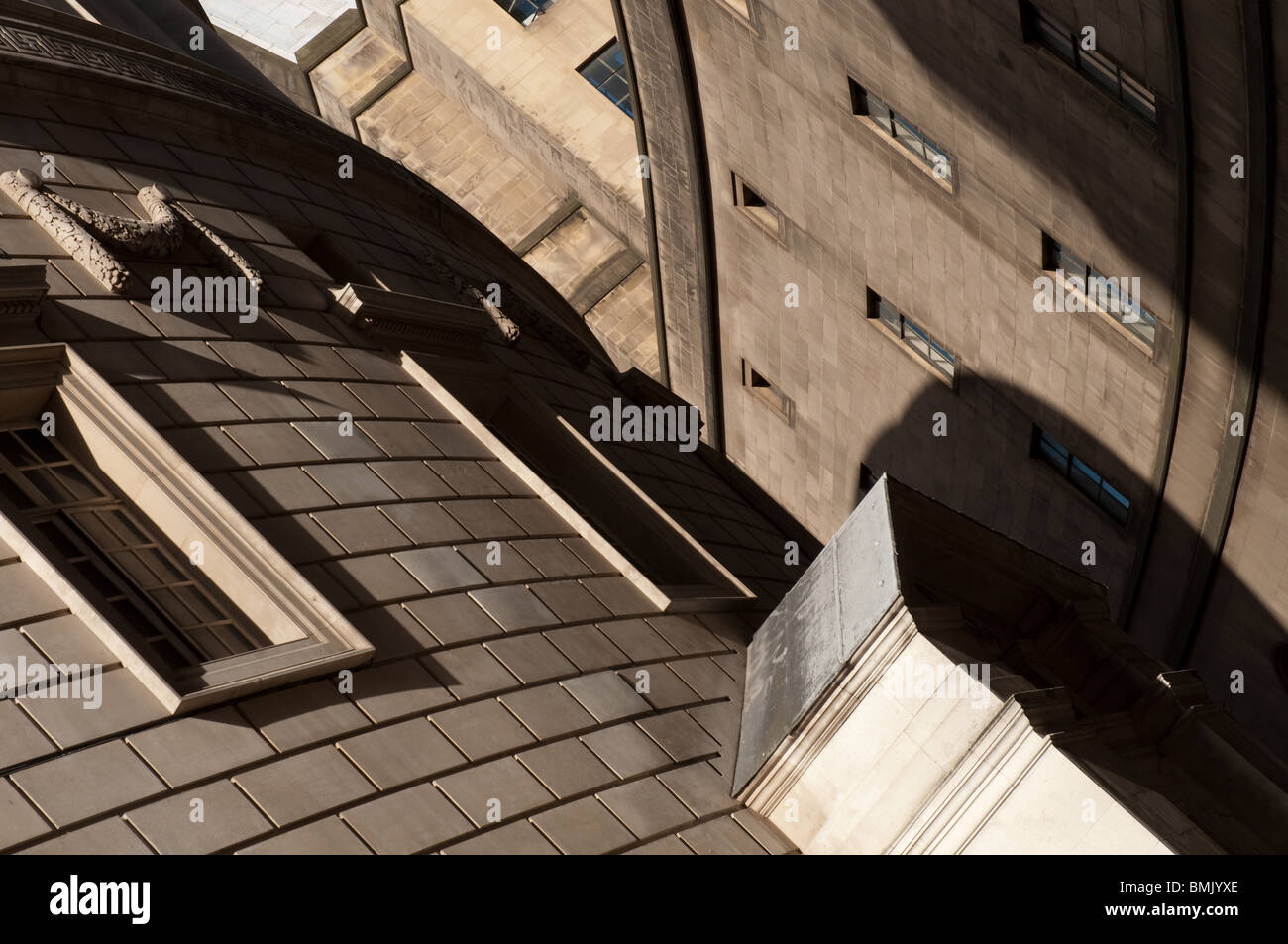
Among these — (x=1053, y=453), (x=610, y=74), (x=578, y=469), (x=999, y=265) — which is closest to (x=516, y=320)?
(x=578, y=469)

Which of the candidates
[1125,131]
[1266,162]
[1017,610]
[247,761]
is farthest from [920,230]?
[247,761]

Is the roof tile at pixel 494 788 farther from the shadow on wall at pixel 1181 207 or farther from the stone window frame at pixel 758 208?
the stone window frame at pixel 758 208

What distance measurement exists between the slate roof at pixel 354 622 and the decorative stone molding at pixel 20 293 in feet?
0.64

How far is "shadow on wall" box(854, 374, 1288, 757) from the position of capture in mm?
20031

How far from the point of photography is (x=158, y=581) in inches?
448

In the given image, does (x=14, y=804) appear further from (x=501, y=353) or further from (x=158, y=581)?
(x=501, y=353)

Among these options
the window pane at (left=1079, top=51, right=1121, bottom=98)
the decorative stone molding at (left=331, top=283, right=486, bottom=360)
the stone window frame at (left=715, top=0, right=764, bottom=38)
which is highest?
the stone window frame at (left=715, top=0, right=764, bottom=38)

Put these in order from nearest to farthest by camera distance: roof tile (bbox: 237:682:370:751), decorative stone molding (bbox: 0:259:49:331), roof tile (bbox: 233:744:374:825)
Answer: roof tile (bbox: 233:744:374:825), roof tile (bbox: 237:682:370:751), decorative stone molding (bbox: 0:259:49:331)

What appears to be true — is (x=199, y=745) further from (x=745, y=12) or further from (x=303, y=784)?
(x=745, y=12)

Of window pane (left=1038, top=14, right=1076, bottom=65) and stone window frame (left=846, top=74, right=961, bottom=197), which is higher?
stone window frame (left=846, top=74, right=961, bottom=197)

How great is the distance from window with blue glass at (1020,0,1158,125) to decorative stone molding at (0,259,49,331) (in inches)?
511

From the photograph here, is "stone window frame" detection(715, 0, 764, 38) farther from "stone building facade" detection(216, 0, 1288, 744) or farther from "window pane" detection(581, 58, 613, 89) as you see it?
→ "window pane" detection(581, 58, 613, 89)

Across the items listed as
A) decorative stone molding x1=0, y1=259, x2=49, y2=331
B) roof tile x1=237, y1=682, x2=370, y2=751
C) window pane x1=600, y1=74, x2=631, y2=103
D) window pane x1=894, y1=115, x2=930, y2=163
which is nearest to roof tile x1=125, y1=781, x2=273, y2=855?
roof tile x1=237, y1=682, x2=370, y2=751

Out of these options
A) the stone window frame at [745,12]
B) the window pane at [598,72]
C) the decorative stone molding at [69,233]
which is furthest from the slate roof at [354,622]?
the window pane at [598,72]
